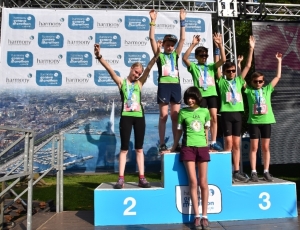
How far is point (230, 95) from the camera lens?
12.3ft

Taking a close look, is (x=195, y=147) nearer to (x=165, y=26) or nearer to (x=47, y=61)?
(x=165, y=26)

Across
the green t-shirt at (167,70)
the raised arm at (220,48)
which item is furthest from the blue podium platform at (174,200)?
the raised arm at (220,48)

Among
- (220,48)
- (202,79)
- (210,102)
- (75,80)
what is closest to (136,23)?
(75,80)

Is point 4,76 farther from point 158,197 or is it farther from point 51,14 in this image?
point 158,197

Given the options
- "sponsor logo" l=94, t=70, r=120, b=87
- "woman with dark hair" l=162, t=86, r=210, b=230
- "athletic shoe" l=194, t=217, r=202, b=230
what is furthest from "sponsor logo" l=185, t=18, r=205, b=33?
"athletic shoe" l=194, t=217, r=202, b=230

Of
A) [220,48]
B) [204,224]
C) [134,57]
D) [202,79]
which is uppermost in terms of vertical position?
[134,57]

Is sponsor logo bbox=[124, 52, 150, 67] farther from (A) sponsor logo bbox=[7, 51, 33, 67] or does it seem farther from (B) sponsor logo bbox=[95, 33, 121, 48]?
(A) sponsor logo bbox=[7, 51, 33, 67]

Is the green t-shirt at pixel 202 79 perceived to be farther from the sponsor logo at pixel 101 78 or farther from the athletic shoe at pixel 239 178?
the sponsor logo at pixel 101 78

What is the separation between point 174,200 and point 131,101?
3.72 feet

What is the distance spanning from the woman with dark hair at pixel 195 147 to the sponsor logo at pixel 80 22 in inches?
178

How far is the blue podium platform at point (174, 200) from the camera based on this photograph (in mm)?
3305

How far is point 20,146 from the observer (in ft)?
22.4

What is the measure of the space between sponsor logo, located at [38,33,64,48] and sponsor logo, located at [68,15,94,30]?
14.4 inches

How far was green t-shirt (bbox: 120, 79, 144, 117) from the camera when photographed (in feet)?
11.3
